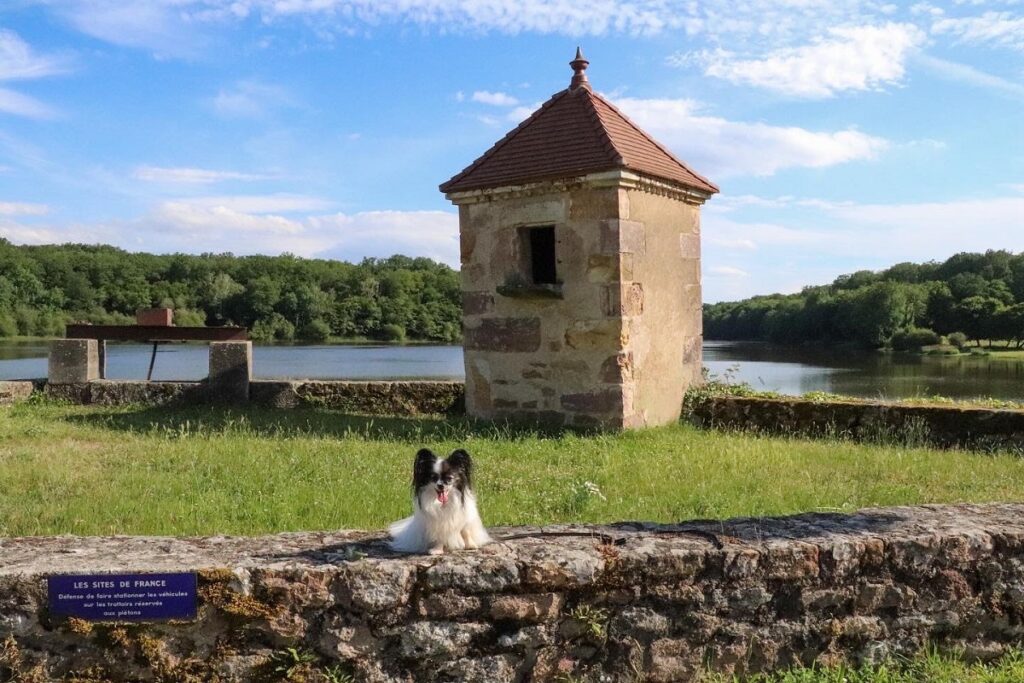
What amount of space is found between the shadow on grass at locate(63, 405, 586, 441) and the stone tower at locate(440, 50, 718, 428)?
0.61 metres

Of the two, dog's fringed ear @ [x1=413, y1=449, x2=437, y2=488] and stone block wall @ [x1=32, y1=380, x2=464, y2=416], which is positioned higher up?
dog's fringed ear @ [x1=413, y1=449, x2=437, y2=488]

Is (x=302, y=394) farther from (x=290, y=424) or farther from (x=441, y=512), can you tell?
(x=441, y=512)

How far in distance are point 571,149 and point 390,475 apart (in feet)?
16.8

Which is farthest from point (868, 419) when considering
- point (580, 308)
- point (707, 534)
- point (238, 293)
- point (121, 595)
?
point (238, 293)

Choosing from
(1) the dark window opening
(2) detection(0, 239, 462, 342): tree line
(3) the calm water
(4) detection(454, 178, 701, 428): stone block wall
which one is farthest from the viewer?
(2) detection(0, 239, 462, 342): tree line

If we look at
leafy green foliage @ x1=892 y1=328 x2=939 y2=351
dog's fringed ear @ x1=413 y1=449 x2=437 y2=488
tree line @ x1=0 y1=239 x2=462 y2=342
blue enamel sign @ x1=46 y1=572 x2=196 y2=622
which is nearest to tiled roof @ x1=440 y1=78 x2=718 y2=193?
dog's fringed ear @ x1=413 y1=449 x2=437 y2=488

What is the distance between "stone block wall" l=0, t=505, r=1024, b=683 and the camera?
9.42ft

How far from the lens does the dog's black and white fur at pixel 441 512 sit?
313 centimetres

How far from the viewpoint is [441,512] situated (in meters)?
3.13

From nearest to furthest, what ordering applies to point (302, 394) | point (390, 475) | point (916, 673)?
1. point (916, 673)
2. point (390, 475)
3. point (302, 394)

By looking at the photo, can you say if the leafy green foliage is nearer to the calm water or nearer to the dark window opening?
the calm water

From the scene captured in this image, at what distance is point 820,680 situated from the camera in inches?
129

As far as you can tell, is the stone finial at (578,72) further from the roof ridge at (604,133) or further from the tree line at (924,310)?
the tree line at (924,310)

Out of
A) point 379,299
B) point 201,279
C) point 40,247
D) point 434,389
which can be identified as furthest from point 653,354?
point 40,247
